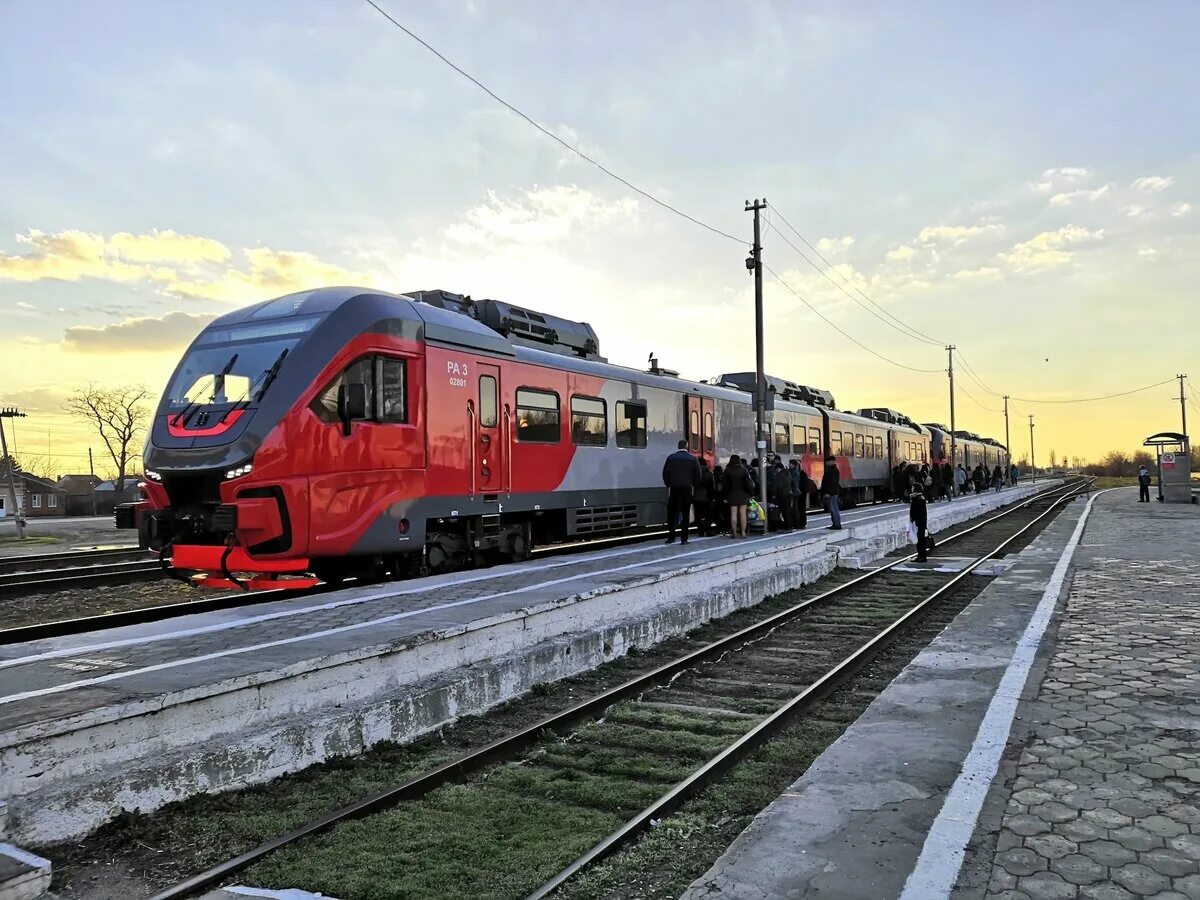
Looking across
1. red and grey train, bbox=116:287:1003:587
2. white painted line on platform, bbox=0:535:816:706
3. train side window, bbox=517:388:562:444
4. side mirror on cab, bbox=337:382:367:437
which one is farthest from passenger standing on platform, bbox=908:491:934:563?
side mirror on cab, bbox=337:382:367:437

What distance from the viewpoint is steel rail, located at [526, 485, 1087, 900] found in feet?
12.3

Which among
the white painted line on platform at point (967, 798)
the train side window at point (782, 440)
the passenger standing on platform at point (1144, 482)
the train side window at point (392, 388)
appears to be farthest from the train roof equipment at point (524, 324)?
the passenger standing on platform at point (1144, 482)

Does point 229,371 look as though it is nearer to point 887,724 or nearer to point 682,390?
point 887,724

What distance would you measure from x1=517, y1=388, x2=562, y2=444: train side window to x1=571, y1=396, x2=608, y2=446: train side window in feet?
1.60

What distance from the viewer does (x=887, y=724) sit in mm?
5672

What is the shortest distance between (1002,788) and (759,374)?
47.1 feet

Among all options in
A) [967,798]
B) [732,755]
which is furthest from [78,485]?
[967,798]

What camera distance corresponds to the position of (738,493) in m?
15.6

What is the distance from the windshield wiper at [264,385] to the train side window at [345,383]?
475mm

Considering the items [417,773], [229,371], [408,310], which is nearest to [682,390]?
[408,310]

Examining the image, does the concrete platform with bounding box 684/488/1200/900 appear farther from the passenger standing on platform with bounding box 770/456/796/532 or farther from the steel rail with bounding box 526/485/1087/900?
the passenger standing on platform with bounding box 770/456/796/532

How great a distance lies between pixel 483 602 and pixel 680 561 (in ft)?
13.3

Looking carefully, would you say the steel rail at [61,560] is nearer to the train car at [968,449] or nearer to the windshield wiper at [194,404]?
the windshield wiper at [194,404]

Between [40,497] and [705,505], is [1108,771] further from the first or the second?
[40,497]
